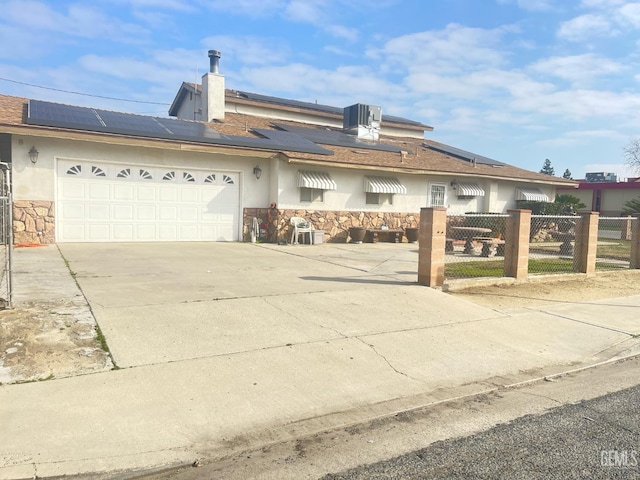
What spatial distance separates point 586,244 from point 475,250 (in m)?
4.36

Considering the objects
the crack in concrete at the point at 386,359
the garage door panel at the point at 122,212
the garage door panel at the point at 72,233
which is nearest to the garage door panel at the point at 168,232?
the garage door panel at the point at 122,212

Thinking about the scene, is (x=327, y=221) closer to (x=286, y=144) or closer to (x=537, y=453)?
(x=286, y=144)

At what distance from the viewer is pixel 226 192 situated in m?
16.1

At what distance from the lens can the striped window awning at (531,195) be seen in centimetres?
2231

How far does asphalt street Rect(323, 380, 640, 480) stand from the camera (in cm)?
313

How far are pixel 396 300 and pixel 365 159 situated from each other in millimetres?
11039

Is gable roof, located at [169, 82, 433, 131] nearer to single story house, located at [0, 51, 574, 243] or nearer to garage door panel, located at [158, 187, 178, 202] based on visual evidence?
single story house, located at [0, 51, 574, 243]

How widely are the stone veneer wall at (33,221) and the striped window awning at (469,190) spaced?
1528 cm

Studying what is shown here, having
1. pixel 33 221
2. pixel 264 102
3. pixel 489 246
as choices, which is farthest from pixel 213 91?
pixel 489 246

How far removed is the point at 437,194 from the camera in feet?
66.9

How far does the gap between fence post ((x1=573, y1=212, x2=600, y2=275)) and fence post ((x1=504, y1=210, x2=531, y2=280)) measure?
2477 millimetres

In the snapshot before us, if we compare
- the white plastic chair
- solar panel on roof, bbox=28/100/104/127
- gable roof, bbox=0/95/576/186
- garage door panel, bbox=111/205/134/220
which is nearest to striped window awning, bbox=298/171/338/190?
gable roof, bbox=0/95/576/186

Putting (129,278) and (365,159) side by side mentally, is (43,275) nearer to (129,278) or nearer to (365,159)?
(129,278)

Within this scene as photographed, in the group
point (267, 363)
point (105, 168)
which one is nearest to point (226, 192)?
point (105, 168)
